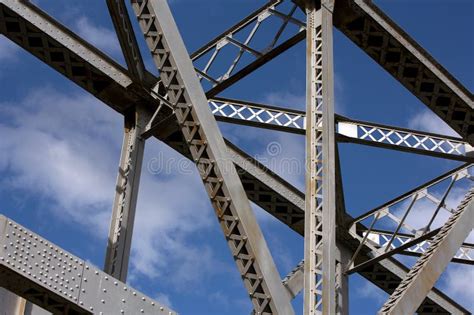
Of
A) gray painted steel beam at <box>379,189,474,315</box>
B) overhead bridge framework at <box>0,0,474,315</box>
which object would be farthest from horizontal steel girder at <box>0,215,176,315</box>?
gray painted steel beam at <box>379,189,474,315</box>

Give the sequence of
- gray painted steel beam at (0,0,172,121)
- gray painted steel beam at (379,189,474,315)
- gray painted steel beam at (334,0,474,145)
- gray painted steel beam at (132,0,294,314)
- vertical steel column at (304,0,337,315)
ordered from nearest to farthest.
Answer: gray painted steel beam at (132,0,294,314)
vertical steel column at (304,0,337,315)
gray painted steel beam at (379,189,474,315)
gray painted steel beam at (334,0,474,145)
gray painted steel beam at (0,0,172,121)

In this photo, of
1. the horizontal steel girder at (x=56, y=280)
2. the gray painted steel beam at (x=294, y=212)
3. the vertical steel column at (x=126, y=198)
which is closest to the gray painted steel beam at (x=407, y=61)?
the gray painted steel beam at (x=294, y=212)

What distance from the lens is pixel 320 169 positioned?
11.1 metres

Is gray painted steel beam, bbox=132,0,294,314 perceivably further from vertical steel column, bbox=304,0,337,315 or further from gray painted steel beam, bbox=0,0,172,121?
gray painted steel beam, bbox=0,0,172,121

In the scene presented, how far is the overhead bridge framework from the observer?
8180 millimetres

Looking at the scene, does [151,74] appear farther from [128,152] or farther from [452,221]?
[452,221]

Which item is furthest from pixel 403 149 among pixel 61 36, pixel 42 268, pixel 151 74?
pixel 42 268

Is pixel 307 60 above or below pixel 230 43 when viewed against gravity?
below

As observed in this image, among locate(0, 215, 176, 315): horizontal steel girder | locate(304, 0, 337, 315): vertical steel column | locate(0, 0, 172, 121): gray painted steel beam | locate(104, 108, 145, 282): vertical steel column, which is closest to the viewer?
locate(0, 215, 176, 315): horizontal steel girder

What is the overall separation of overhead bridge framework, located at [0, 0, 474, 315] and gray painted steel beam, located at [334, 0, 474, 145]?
0.02 meters

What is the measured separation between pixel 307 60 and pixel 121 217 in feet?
12.8

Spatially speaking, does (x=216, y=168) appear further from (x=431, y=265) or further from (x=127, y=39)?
(x=127, y=39)

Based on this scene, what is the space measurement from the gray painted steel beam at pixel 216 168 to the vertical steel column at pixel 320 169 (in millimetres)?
953

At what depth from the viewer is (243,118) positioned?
48.2 ft
